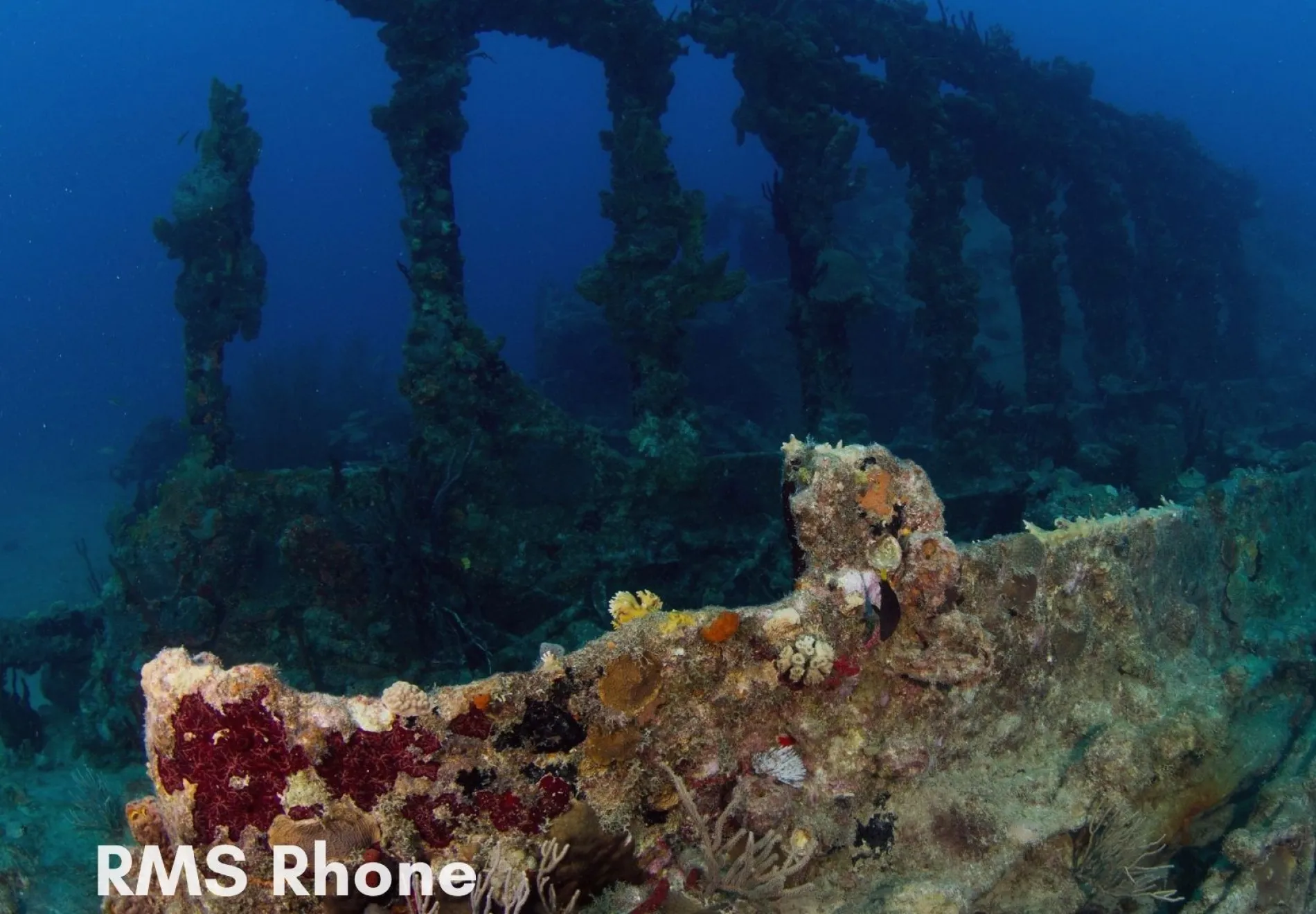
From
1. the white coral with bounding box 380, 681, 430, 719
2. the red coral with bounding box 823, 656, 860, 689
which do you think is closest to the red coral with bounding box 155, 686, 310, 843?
the white coral with bounding box 380, 681, 430, 719

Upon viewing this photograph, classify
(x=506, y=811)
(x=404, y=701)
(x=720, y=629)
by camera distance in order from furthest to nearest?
1. (x=720, y=629)
2. (x=506, y=811)
3. (x=404, y=701)

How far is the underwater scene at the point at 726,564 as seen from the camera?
2908 mm

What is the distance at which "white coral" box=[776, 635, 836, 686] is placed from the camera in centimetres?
331

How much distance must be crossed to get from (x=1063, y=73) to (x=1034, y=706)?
66.5ft

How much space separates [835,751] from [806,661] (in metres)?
0.52

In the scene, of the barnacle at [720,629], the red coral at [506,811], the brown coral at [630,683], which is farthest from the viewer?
the barnacle at [720,629]

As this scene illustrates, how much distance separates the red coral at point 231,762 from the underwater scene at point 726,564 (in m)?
0.01

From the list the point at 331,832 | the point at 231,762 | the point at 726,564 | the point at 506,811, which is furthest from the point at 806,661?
the point at 726,564

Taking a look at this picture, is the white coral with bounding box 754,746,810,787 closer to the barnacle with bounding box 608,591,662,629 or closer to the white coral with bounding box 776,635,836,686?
the white coral with bounding box 776,635,836,686

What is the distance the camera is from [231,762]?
2668mm

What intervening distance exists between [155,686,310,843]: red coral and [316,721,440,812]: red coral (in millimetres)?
103

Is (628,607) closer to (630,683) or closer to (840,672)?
(630,683)

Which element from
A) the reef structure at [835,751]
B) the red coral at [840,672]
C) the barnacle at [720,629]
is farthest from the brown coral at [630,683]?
the red coral at [840,672]

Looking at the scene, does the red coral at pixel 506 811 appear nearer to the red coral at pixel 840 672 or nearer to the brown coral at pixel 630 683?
the brown coral at pixel 630 683
